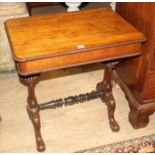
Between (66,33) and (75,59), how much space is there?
0.19 m

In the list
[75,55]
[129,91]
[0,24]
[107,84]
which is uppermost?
[75,55]

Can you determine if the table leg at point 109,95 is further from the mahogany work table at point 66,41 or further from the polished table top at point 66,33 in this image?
the polished table top at point 66,33

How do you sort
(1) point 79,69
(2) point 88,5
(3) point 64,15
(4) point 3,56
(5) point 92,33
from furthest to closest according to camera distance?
(2) point 88,5 → (1) point 79,69 → (4) point 3,56 → (3) point 64,15 → (5) point 92,33

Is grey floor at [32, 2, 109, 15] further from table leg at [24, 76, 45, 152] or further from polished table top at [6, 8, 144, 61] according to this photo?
table leg at [24, 76, 45, 152]

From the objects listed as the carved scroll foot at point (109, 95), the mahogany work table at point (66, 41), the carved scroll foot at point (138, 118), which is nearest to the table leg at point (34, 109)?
the mahogany work table at point (66, 41)

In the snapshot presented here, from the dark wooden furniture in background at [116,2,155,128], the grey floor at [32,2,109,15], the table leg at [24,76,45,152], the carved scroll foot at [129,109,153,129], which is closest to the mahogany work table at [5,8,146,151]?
the table leg at [24,76,45,152]

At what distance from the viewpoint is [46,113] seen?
210 cm

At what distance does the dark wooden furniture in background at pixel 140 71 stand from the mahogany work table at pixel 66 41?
0.34 ft

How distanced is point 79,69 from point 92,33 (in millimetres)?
1104

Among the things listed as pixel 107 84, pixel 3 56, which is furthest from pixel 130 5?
pixel 3 56

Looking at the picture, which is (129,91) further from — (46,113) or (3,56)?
(3,56)

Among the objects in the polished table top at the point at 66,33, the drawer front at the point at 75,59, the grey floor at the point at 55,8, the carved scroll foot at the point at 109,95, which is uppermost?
the polished table top at the point at 66,33

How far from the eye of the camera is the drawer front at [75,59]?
1346 mm

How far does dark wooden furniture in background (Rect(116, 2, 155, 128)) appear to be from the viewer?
1.55 m
